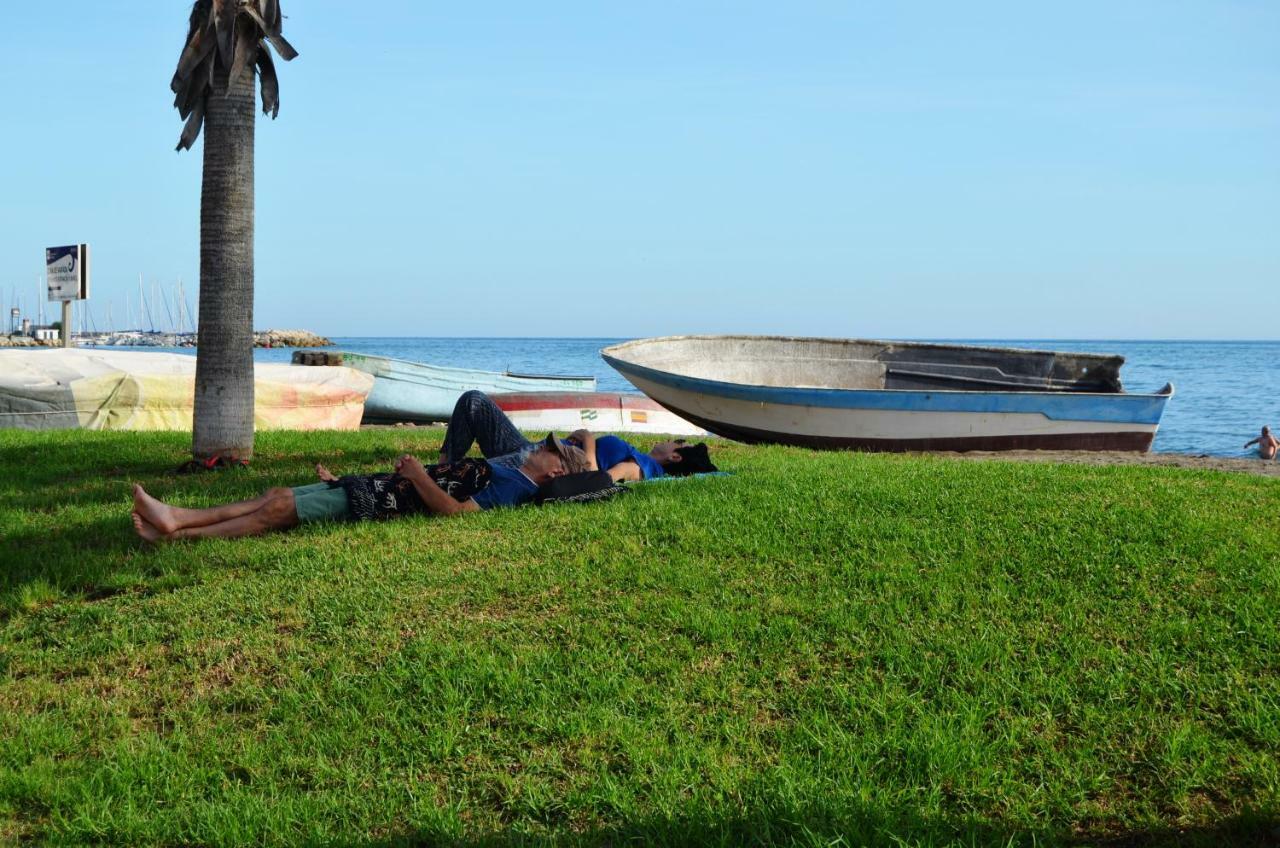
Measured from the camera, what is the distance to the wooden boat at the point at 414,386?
23953 millimetres

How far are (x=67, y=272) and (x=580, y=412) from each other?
10.3m

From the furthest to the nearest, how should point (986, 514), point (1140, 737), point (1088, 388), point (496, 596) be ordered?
point (1088, 388) → point (986, 514) → point (496, 596) → point (1140, 737)

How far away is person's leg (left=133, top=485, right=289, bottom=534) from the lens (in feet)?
21.3

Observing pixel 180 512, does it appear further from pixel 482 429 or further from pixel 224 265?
pixel 224 265

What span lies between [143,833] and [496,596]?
7.45 ft

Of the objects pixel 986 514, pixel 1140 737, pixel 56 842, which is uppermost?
pixel 986 514

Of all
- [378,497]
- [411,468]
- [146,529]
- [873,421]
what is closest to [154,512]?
[146,529]

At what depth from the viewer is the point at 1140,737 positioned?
Answer: 12.8 feet

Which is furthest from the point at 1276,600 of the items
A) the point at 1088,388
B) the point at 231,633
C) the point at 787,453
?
the point at 1088,388

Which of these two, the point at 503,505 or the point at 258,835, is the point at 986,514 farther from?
the point at 258,835

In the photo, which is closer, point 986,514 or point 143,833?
point 143,833

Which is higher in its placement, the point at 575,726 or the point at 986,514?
the point at 986,514

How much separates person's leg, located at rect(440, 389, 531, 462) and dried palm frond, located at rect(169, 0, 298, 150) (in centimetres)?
409

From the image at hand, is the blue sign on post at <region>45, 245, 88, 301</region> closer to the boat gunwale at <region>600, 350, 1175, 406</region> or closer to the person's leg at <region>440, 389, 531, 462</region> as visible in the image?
the boat gunwale at <region>600, 350, 1175, 406</region>
